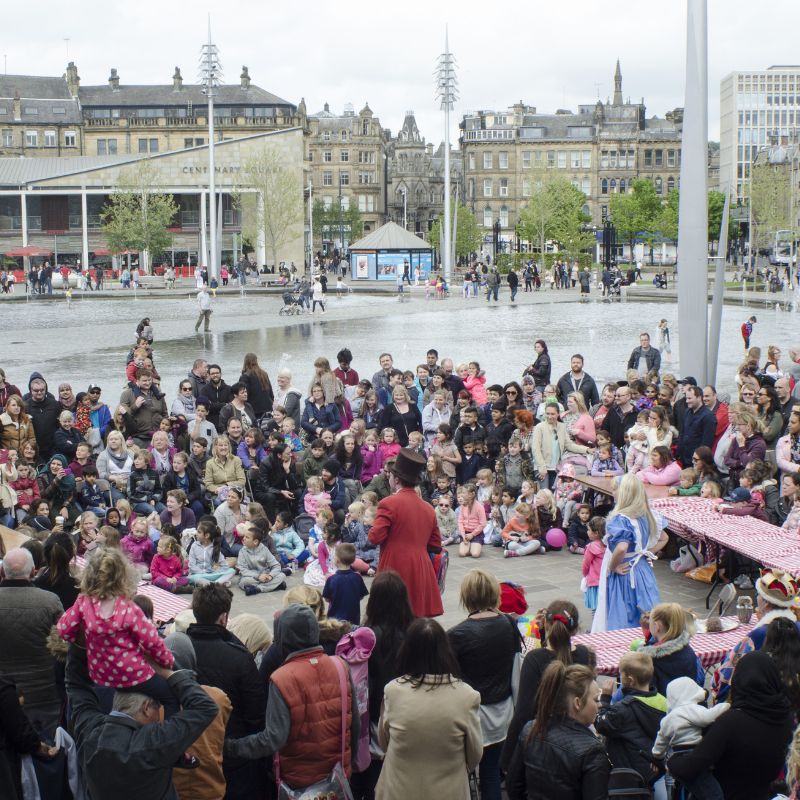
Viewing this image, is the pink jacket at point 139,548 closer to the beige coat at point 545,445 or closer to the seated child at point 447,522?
the seated child at point 447,522

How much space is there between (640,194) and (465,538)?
8769 centimetres

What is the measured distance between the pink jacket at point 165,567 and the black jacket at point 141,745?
6.51 metres

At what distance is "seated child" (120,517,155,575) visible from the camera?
11.7m

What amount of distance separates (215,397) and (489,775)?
34.8ft

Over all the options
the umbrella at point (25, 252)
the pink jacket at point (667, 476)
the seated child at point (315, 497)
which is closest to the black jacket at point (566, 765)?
the pink jacket at point (667, 476)

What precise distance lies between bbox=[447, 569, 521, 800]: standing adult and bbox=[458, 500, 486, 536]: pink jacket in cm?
674

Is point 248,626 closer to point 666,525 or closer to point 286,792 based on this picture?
point 286,792

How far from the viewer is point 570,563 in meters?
12.1

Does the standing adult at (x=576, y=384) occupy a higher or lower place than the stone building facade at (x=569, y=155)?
lower

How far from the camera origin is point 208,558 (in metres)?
11.5

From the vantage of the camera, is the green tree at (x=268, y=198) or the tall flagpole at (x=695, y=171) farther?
the green tree at (x=268, y=198)

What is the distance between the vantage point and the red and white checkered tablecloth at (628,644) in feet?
23.2

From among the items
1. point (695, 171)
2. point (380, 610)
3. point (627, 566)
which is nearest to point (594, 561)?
point (627, 566)

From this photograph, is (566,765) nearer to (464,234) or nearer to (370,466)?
(370,466)
